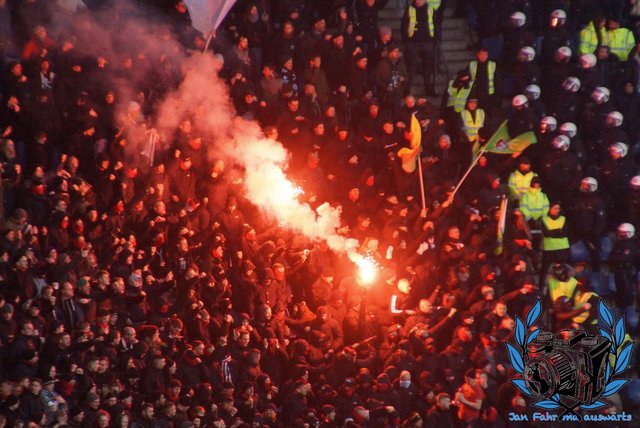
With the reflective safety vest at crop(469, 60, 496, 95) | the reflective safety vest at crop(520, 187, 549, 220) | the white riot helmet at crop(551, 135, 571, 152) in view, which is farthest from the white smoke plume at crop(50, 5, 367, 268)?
the white riot helmet at crop(551, 135, 571, 152)

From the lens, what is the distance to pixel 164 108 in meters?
14.6

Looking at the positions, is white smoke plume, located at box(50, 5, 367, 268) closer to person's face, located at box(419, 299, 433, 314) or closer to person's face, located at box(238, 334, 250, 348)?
person's face, located at box(419, 299, 433, 314)

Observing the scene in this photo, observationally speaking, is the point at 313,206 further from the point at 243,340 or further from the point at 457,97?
the point at 457,97

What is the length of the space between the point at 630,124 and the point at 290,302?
549 cm

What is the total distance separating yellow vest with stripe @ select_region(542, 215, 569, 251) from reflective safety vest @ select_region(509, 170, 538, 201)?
51 centimetres

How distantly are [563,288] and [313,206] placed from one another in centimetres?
331

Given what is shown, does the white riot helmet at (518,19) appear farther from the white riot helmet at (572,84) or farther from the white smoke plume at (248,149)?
the white smoke plume at (248,149)

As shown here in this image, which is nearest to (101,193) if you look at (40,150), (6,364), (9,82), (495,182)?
(40,150)

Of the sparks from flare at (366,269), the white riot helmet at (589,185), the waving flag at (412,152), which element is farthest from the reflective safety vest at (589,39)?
the sparks from flare at (366,269)

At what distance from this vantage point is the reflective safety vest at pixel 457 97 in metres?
15.4

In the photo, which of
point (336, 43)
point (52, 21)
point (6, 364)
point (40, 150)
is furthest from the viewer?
point (336, 43)

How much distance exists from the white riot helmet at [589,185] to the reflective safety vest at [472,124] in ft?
5.22

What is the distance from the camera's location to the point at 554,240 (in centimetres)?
1435

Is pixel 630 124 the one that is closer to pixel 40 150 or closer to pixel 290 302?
pixel 290 302
